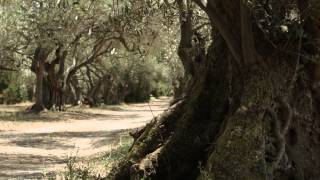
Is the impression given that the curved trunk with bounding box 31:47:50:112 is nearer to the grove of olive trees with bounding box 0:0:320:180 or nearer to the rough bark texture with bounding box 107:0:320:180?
the grove of olive trees with bounding box 0:0:320:180

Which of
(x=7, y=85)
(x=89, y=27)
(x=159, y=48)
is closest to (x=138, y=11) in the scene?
(x=159, y=48)

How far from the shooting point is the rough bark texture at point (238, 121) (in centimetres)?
645

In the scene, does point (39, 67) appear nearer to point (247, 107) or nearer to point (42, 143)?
point (42, 143)

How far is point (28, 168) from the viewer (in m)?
13.6

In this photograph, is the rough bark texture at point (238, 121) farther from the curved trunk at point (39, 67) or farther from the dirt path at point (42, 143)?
the curved trunk at point (39, 67)

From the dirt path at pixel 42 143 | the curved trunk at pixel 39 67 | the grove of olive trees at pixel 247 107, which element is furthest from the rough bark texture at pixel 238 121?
the curved trunk at pixel 39 67

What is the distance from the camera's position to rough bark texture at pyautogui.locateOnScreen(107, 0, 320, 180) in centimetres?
645

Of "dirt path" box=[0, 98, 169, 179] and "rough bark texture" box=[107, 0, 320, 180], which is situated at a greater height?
"rough bark texture" box=[107, 0, 320, 180]

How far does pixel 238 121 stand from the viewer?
257 inches

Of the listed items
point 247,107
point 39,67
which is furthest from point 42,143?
point 39,67

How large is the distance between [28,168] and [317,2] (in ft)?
29.1

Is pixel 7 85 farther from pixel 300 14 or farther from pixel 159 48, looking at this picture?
pixel 300 14

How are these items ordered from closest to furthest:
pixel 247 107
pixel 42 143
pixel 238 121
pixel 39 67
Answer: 1. pixel 238 121
2. pixel 247 107
3. pixel 42 143
4. pixel 39 67

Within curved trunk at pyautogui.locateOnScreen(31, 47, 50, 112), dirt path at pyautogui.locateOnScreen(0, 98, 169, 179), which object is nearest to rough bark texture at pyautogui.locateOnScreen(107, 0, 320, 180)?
dirt path at pyautogui.locateOnScreen(0, 98, 169, 179)
